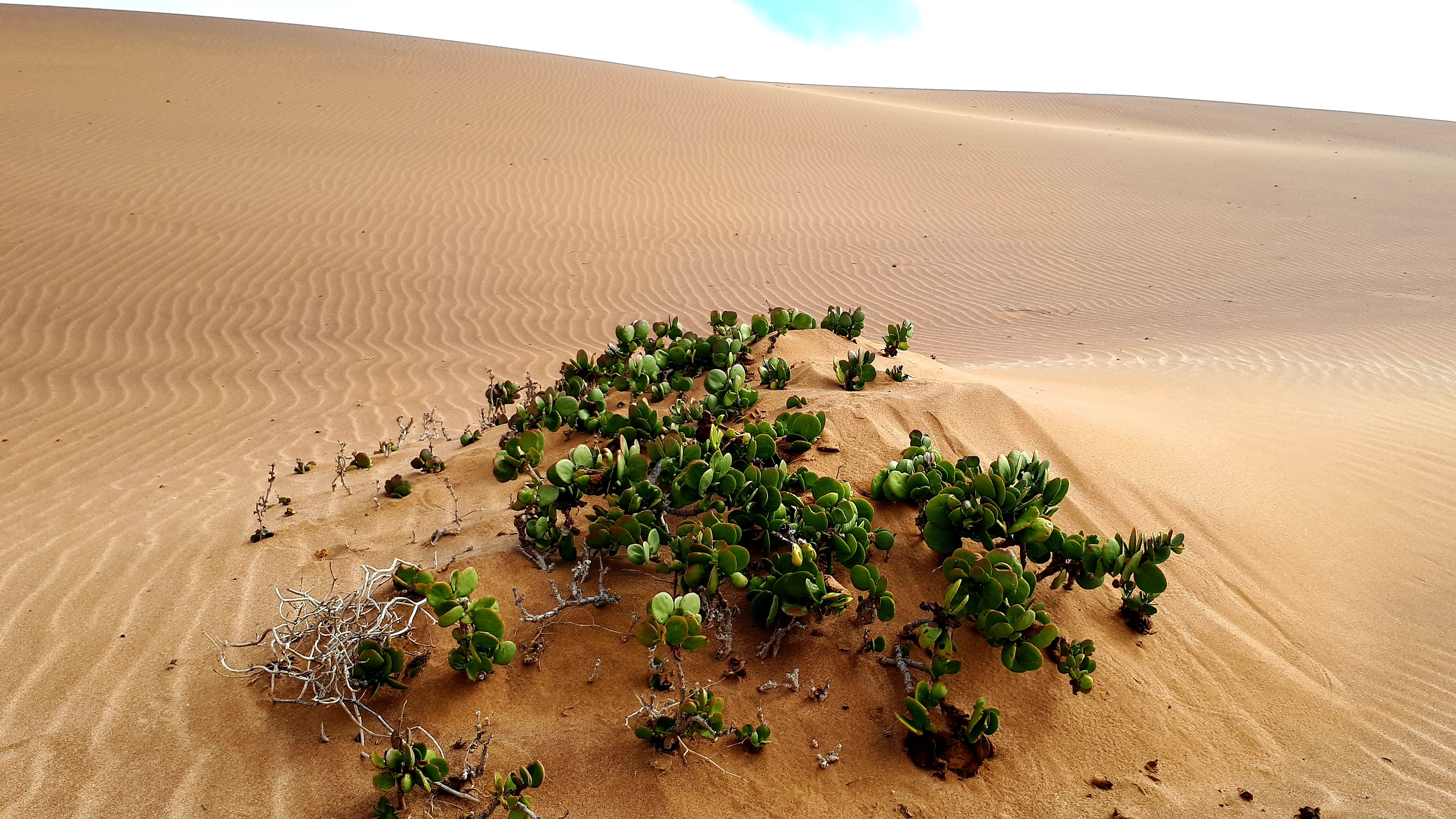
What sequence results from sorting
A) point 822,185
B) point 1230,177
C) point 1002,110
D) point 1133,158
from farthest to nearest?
point 1002,110 → point 1133,158 → point 1230,177 → point 822,185

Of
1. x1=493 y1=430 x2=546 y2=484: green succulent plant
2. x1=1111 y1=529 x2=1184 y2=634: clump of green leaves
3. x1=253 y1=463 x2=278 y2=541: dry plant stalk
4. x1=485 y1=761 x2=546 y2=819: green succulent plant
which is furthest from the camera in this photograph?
x1=253 y1=463 x2=278 y2=541: dry plant stalk

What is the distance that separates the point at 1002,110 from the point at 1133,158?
60.0ft

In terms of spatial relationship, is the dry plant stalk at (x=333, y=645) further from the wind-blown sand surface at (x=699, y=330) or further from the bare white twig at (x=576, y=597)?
the bare white twig at (x=576, y=597)

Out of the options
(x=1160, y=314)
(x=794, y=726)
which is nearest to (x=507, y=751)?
(x=794, y=726)

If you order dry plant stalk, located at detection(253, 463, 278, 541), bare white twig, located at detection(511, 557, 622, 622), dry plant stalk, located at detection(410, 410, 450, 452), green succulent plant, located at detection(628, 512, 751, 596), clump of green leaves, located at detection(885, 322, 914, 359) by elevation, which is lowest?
dry plant stalk, located at detection(410, 410, 450, 452)

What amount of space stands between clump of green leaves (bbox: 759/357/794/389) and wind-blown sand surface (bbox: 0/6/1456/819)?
20 cm

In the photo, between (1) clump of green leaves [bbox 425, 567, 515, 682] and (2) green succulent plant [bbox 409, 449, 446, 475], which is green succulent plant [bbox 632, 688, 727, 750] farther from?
(2) green succulent plant [bbox 409, 449, 446, 475]

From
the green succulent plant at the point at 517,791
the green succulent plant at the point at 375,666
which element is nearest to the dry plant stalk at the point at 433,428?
the green succulent plant at the point at 375,666

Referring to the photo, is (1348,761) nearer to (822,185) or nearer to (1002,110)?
(822,185)

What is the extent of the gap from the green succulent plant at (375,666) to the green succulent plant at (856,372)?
8.06ft

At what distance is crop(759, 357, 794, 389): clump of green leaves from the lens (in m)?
4.01

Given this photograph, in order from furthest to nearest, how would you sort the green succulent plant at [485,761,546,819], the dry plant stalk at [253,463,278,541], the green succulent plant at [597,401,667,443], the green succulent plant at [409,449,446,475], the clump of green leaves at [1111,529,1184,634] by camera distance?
the green succulent plant at [409,449,446,475] → the dry plant stalk at [253,463,278,541] → the green succulent plant at [597,401,667,443] → the clump of green leaves at [1111,529,1184,634] → the green succulent plant at [485,761,546,819]

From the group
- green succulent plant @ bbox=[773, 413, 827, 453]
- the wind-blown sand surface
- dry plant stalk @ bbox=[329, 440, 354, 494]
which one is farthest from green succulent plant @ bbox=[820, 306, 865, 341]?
dry plant stalk @ bbox=[329, 440, 354, 494]

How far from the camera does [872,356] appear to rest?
4012mm
